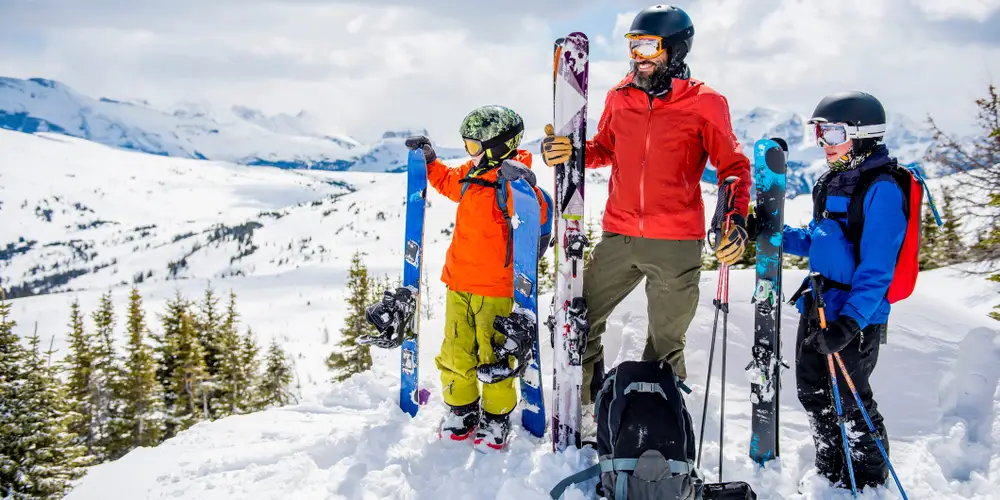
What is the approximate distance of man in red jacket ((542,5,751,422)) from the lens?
341 centimetres

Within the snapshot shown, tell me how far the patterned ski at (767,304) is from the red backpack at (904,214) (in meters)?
0.57

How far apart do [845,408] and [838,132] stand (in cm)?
179

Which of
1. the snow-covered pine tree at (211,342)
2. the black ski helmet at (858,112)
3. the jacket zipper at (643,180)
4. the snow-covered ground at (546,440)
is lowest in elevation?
the snow-covered pine tree at (211,342)

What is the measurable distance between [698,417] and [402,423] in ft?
8.40

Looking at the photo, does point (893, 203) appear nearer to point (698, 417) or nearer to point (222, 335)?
point (698, 417)

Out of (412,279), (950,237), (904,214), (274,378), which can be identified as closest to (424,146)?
(412,279)

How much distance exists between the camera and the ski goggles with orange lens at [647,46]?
341 centimetres

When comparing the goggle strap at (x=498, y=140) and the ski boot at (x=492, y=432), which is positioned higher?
the goggle strap at (x=498, y=140)

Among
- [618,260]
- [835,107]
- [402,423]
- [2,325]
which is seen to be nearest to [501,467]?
[402,423]

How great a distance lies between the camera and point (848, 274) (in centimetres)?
329

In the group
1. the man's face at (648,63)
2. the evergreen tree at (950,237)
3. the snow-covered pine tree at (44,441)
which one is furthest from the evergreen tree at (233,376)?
the evergreen tree at (950,237)

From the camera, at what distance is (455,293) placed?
4.17 m

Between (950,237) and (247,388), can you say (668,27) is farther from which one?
(247,388)

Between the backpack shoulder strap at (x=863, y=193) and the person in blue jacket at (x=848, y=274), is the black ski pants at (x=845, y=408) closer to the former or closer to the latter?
the person in blue jacket at (x=848, y=274)
